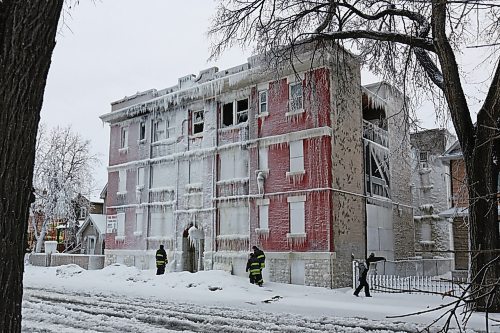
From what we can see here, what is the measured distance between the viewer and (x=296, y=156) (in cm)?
2527

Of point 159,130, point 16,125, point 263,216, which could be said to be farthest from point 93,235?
point 16,125

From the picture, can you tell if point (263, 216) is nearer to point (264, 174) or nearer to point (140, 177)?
point (264, 174)

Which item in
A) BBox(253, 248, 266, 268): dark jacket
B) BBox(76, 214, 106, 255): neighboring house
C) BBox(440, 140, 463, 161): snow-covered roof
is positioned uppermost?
BBox(440, 140, 463, 161): snow-covered roof

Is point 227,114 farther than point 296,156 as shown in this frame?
Yes

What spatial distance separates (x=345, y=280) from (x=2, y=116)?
2191 centimetres

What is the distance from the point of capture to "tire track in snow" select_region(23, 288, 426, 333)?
12.4 metres

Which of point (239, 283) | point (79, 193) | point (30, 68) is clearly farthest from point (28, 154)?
point (79, 193)

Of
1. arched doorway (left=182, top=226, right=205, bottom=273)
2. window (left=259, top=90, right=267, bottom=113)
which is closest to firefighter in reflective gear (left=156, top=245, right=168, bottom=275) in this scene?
arched doorway (left=182, top=226, right=205, bottom=273)

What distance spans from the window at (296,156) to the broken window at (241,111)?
11.9 feet

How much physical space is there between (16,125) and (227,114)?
25603mm

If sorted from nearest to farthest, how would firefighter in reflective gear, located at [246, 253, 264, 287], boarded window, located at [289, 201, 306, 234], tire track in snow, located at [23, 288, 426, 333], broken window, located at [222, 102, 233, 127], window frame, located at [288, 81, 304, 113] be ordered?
tire track in snow, located at [23, 288, 426, 333]
firefighter in reflective gear, located at [246, 253, 264, 287]
boarded window, located at [289, 201, 306, 234]
window frame, located at [288, 81, 304, 113]
broken window, located at [222, 102, 233, 127]

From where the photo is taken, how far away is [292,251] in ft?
80.0

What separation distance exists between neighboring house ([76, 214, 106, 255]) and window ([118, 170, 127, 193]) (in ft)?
38.5

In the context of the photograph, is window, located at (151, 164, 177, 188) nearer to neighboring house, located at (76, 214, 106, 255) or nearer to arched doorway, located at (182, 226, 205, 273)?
arched doorway, located at (182, 226, 205, 273)
